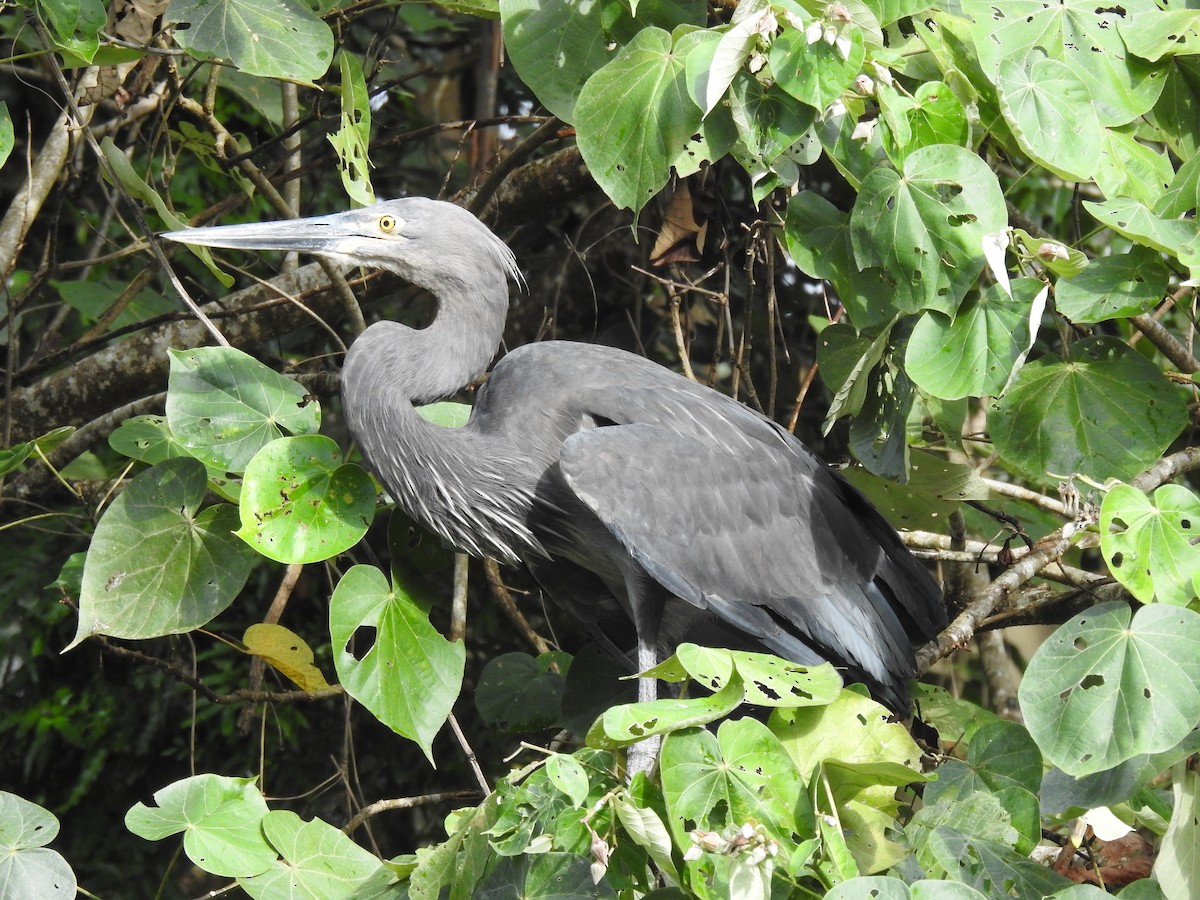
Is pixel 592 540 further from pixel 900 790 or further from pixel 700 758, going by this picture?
pixel 700 758

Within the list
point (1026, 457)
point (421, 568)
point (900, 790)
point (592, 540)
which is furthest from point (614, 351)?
point (900, 790)

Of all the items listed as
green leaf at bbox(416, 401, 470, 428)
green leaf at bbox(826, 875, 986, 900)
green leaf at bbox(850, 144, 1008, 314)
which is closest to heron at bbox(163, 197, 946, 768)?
green leaf at bbox(416, 401, 470, 428)

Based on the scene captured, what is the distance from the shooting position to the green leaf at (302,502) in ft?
7.43

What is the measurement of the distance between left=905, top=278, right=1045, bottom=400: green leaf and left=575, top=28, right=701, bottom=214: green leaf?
575 millimetres

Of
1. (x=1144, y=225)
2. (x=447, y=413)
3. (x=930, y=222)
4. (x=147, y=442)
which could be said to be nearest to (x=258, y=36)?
(x=147, y=442)

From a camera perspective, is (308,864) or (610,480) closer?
(308,864)

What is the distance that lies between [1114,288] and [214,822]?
183 centimetres

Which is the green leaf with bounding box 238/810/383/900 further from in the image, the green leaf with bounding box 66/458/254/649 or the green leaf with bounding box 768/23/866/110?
the green leaf with bounding box 768/23/866/110

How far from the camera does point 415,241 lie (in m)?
2.94

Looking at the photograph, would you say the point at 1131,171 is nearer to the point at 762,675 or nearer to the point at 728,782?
the point at 762,675

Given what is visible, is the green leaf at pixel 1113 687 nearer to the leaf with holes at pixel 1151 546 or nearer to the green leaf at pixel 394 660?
Result: the leaf with holes at pixel 1151 546

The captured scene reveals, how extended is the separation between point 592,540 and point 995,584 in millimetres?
857

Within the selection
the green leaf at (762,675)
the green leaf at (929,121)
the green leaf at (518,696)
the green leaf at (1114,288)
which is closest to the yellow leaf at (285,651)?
the green leaf at (518,696)

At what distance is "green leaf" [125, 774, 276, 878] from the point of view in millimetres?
2152
